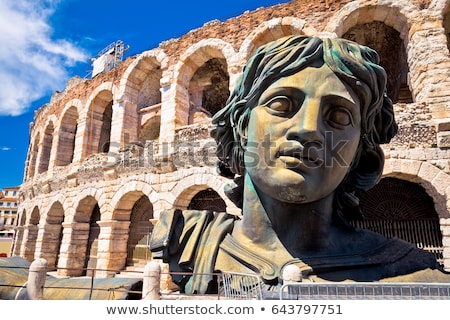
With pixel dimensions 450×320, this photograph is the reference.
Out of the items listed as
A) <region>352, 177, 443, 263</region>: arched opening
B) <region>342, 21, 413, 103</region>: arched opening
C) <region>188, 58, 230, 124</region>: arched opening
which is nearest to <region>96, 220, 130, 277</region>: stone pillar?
<region>188, 58, 230, 124</region>: arched opening

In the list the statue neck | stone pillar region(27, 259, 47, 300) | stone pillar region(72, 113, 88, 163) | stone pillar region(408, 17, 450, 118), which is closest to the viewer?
the statue neck

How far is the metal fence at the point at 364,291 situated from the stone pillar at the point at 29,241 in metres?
17.7

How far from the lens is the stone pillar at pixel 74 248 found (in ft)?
37.7

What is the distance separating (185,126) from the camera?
967 cm

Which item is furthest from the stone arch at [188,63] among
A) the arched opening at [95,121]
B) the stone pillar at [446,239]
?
the stone pillar at [446,239]

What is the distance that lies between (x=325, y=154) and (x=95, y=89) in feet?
46.0

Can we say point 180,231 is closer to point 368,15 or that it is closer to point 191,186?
point 191,186

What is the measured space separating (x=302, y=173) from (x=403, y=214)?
25.1 feet

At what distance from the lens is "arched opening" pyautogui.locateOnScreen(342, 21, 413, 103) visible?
10.6m

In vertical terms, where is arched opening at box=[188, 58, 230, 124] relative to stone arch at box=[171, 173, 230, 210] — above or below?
above

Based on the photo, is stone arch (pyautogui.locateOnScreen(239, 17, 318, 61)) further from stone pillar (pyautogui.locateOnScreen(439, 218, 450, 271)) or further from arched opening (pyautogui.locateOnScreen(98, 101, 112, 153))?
arched opening (pyautogui.locateOnScreen(98, 101, 112, 153))

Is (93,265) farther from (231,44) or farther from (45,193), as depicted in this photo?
(231,44)

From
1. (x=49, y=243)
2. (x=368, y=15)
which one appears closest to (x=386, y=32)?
(x=368, y=15)

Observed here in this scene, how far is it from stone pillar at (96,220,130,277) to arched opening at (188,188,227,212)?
278 centimetres
